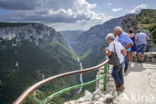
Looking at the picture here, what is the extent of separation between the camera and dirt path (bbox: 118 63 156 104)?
429 centimetres

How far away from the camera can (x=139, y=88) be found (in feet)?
17.0

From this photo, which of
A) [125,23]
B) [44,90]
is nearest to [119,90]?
[125,23]

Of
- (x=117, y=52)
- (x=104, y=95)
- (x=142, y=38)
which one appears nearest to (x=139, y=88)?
(x=117, y=52)

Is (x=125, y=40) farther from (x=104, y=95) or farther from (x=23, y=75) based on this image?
(x=23, y=75)

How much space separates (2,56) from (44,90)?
86.5m

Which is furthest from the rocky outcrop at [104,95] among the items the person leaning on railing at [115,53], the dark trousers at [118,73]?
the person leaning on railing at [115,53]

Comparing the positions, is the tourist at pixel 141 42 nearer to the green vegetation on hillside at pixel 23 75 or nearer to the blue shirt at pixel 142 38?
the blue shirt at pixel 142 38

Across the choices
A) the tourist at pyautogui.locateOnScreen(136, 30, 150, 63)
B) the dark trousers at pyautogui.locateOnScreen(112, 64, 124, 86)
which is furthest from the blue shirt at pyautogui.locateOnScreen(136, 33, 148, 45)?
the dark trousers at pyautogui.locateOnScreen(112, 64, 124, 86)

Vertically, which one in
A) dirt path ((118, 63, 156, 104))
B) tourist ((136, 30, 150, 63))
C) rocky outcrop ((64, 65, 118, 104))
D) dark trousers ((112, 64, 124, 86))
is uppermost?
tourist ((136, 30, 150, 63))

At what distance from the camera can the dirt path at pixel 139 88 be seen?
4289 mm

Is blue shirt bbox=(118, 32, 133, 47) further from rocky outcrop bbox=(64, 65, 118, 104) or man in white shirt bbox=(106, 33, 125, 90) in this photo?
rocky outcrop bbox=(64, 65, 118, 104)

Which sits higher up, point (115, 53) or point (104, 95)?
point (115, 53)

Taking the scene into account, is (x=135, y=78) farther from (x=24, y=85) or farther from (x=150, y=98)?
(x=24, y=85)

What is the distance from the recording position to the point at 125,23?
63.2 metres
